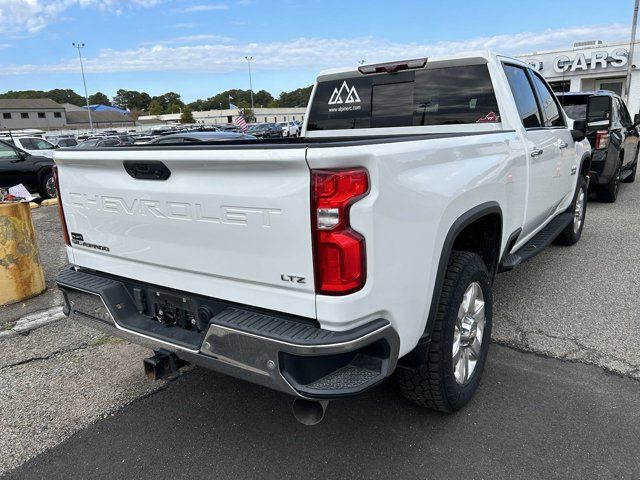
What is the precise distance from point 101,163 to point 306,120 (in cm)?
257

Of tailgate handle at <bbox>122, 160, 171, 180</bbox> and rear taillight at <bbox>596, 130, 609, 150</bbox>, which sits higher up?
tailgate handle at <bbox>122, 160, 171, 180</bbox>

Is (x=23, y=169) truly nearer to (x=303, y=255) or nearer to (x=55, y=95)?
(x=303, y=255)

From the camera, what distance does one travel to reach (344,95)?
177 inches

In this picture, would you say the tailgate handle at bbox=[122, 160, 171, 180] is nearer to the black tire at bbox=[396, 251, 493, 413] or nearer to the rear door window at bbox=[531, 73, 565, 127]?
the black tire at bbox=[396, 251, 493, 413]

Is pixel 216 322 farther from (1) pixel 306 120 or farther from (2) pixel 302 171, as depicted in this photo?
(1) pixel 306 120

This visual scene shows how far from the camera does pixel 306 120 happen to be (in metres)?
4.94

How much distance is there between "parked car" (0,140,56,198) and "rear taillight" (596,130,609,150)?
11.3m

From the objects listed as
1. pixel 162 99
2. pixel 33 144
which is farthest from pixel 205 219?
pixel 162 99

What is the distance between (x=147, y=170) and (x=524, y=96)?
313 centimetres

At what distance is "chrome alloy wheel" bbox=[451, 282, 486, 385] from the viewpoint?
2848mm

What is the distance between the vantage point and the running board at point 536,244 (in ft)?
12.0

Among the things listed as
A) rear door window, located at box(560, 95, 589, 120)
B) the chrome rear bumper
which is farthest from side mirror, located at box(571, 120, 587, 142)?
the chrome rear bumper

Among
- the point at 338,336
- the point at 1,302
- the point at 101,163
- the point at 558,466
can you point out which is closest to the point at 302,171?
the point at 338,336

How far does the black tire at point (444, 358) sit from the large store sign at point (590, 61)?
3251cm
